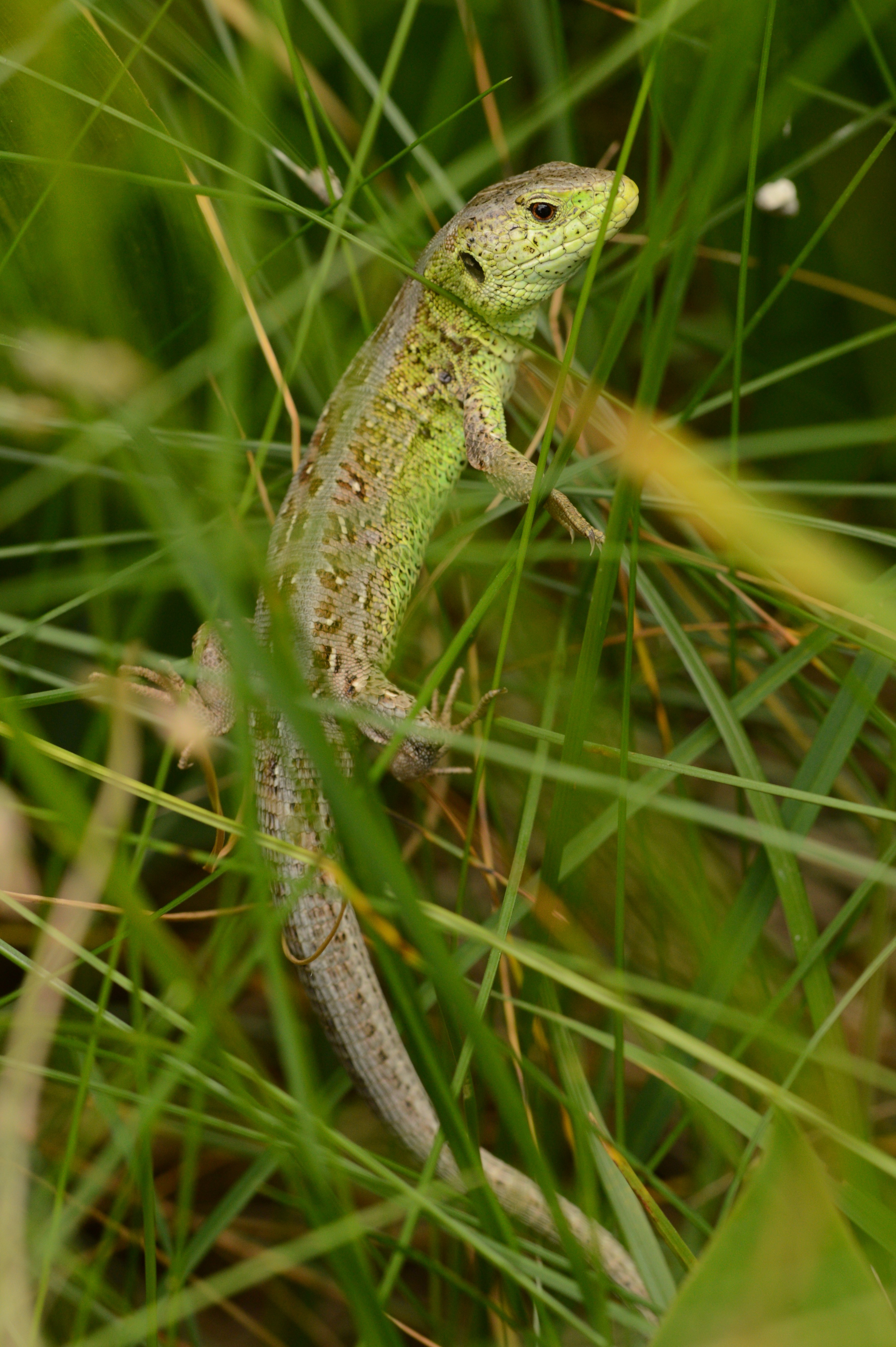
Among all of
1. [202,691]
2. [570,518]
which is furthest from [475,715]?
[202,691]

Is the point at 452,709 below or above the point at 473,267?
below

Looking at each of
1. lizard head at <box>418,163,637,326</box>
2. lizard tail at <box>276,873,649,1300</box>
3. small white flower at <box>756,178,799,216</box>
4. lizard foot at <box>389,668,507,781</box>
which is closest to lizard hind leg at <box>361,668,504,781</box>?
lizard foot at <box>389,668,507,781</box>

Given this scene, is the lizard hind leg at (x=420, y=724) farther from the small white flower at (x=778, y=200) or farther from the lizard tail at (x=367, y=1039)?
the small white flower at (x=778, y=200)

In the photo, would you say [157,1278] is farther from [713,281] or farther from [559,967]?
[713,281]

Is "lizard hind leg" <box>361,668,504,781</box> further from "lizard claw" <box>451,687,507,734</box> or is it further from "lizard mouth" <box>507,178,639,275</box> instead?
"lizard mouth" <box>507,178,639,275</box>

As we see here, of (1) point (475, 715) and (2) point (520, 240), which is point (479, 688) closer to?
(1) point (475, 715)

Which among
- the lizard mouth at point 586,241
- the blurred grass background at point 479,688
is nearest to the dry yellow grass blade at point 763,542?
the blurred grass background at point 479,688

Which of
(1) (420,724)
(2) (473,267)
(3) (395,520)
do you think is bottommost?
(1) (420,724)
